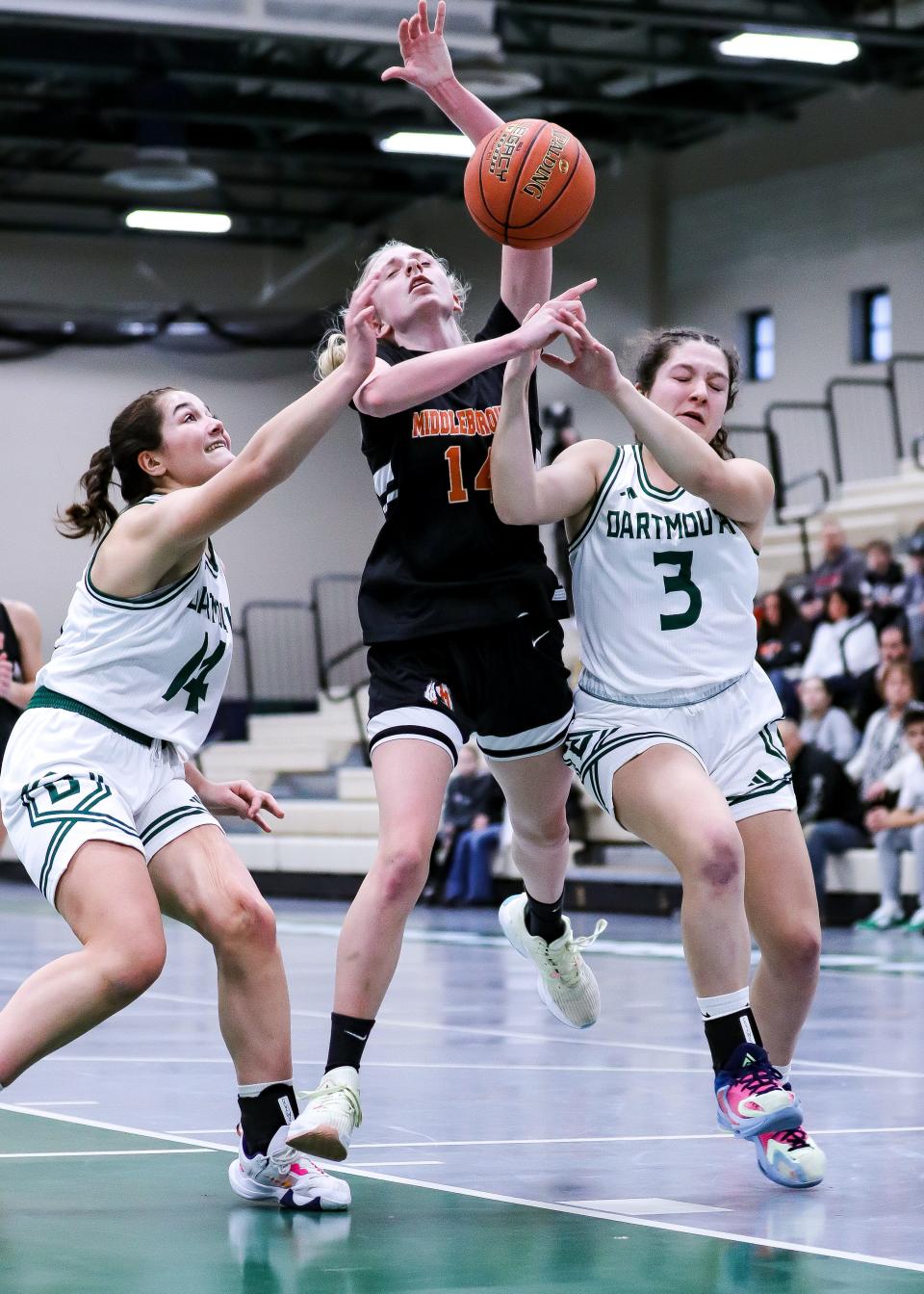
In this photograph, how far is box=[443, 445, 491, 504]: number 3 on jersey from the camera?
14.4 feet

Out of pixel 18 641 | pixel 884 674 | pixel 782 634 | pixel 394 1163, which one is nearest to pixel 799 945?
pixel 394 1163

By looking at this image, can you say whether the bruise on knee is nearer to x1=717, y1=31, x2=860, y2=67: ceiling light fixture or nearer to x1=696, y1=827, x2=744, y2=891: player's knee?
x1=696, y1=827, x2=744, y2=891: player's knee

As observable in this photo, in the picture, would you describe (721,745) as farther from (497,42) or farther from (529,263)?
(497,42)

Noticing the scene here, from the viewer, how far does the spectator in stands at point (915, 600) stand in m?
13.7

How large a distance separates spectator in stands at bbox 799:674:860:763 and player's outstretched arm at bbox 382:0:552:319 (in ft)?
28.2

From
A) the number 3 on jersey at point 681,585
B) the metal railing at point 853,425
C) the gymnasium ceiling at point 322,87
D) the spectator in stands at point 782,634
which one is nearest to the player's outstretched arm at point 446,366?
the number 3 on jersey at point 681,585

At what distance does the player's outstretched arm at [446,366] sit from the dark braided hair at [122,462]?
437 millimetres

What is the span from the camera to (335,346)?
4477mm

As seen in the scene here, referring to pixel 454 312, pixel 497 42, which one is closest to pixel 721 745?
pixel 454 312

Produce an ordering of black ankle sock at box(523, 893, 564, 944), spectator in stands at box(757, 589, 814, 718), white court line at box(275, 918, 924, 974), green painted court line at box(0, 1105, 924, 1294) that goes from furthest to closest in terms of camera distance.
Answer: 1. spectator in stands at box(757, 589, 814, 718)
2. white court line at box(275, 918, 924, 974)
3. black ankle sock at box(523, 893, 564, 944)
4. green painted court line at box(0, 1105, 924, 1294)

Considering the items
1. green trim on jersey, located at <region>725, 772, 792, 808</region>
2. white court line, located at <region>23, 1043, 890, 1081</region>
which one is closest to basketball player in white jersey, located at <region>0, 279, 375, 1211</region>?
green trim on jersey, located at <region>725, 772, 792, 808</region>

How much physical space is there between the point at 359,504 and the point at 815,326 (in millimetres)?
6518

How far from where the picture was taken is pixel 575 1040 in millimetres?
6867

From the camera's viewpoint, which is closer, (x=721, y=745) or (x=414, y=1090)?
(x=721, y=745)
